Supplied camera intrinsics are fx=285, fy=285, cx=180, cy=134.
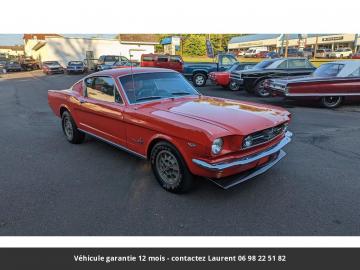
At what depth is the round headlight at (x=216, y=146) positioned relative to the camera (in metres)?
3.11

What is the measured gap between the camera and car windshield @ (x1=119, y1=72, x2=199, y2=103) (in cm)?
435

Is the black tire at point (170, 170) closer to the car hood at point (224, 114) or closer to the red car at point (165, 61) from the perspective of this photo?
the car hood at point (224, 114)

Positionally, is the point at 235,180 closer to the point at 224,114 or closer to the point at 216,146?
the point at 216,146

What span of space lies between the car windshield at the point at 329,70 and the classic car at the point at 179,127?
6560 millimetres

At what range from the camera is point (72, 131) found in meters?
5.77

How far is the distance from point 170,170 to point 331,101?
25.8ft

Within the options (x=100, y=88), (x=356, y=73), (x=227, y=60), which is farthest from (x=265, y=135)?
(x=227, y=60)

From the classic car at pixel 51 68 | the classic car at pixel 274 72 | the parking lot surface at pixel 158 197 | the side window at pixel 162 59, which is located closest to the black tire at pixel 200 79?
the side window at pixel 162 59

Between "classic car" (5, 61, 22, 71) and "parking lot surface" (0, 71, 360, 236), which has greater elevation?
"classic car" (5, 61, 22, 71)

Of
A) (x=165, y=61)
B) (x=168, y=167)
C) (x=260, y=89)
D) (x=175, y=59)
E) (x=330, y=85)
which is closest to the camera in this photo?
(x=168, y=167)

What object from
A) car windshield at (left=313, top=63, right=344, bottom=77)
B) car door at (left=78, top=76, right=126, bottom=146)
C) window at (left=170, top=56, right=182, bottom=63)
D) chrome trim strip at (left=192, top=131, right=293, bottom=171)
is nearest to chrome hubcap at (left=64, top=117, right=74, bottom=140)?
car door at (left=78, top=76, right=126, bottom=146)

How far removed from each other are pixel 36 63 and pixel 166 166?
143 feet

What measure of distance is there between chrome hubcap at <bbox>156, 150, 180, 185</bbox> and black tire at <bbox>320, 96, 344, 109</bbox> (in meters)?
7.60

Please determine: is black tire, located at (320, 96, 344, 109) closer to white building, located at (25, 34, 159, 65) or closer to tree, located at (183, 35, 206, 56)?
white building, located at (25, 34, 159, 65)
